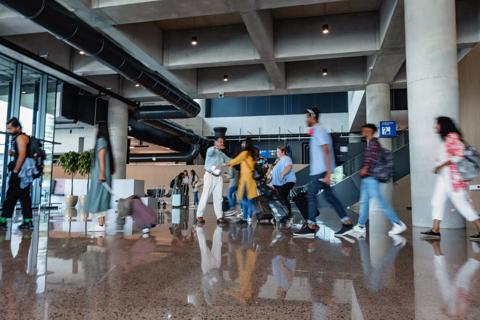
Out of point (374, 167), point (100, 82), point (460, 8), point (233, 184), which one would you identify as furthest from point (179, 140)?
point (374, 167)

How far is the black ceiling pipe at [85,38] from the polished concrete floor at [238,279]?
3744mm

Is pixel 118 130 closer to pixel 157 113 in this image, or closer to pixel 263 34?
pixel 157 113

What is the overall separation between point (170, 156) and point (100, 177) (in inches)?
803

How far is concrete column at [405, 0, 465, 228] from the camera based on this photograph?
5504 millimetres

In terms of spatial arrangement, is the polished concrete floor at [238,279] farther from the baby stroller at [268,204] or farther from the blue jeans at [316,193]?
the baby stroller at [268,204]

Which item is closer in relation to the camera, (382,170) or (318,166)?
(318,166)

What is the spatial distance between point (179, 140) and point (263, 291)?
2017cm

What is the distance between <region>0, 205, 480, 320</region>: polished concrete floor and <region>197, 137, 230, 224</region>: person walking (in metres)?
2.07

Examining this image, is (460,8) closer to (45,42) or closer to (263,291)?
(263,291)

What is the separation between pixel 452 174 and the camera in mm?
4086

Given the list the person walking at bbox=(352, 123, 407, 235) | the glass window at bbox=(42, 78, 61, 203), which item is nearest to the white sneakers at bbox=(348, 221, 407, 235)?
the person walking at bbox=(352, 123, 407, 235)

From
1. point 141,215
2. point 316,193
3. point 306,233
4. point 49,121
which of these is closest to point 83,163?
point 49,121

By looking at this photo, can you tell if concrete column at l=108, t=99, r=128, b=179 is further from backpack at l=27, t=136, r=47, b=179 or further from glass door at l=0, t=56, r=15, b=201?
backpack at l=27, t=136, r=47, b=179

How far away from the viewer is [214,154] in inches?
239
